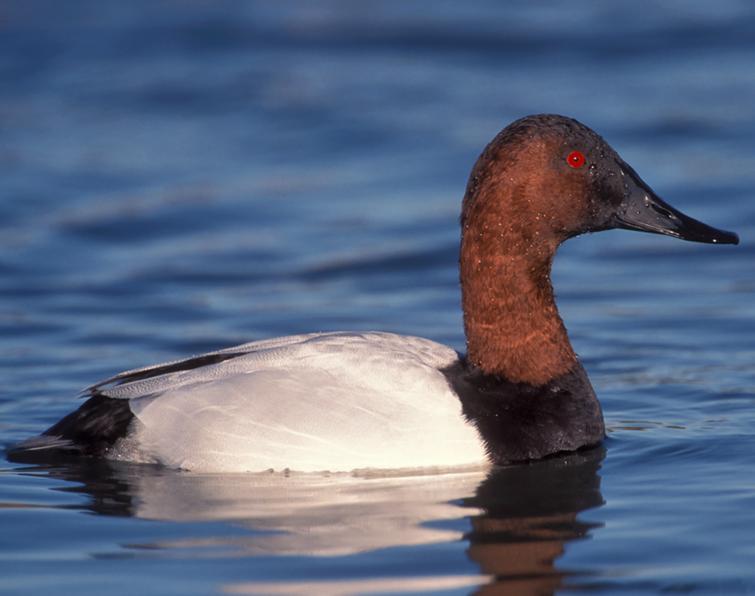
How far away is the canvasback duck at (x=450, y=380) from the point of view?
6.41 metres

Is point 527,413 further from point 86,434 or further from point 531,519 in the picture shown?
point 86,434

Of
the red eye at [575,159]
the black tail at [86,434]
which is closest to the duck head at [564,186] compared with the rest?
the red eye at [575,159]

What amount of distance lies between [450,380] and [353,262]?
432 centimetres

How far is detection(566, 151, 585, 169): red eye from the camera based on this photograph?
684cm

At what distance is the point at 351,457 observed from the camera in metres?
6.36

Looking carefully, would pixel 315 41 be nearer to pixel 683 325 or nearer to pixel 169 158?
pixel 169 158

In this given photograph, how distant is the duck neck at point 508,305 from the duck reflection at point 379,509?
1.53 ft

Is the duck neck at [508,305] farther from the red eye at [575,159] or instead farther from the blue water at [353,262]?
the blue water at [353,262]

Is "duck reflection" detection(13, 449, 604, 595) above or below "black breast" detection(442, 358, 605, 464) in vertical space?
below

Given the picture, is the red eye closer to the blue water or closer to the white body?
the white body

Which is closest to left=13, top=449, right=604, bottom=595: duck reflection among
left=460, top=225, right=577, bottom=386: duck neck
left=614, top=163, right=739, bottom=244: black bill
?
left=460, top=225, right=577, bottom=386: duck neck

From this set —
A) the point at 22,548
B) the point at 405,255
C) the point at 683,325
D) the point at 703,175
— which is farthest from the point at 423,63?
the point at 22,548

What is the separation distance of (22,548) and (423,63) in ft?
35.7

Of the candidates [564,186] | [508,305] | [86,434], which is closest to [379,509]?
[508,305]
